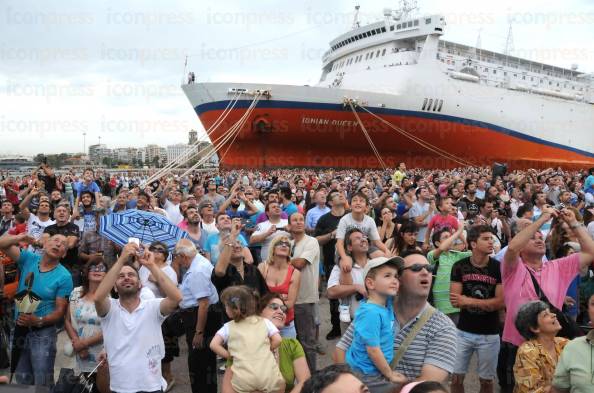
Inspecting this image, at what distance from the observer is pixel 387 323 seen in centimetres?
246

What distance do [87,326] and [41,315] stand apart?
0.51 metres

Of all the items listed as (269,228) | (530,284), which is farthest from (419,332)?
(269,228)

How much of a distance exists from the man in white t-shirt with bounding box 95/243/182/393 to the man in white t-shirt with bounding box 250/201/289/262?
2.69 m

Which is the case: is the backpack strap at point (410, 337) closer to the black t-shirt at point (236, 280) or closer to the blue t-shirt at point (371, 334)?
the blue t-shirt at point (371, 334)

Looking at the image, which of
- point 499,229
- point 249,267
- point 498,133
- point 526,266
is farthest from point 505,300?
point 498,133

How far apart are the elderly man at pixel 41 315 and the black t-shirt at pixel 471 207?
615 cm

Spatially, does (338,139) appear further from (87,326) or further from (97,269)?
(87,326)

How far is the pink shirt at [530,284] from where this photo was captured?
342cm

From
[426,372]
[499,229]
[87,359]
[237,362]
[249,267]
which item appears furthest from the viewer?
[499,229]

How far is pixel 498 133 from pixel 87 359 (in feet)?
101

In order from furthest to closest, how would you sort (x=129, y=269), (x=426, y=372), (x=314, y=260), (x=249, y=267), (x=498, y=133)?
(x=498, y=133)
(x=314, y=260)
(x=249, y=267)
(x=129, y=269)
(x=426, y=372)

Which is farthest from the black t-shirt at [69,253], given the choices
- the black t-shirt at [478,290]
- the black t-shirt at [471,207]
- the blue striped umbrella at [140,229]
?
the black t-shirt at [471,207]

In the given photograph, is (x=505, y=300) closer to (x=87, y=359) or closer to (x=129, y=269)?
(x=129, y=269)

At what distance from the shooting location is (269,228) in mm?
5863
